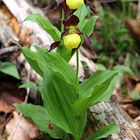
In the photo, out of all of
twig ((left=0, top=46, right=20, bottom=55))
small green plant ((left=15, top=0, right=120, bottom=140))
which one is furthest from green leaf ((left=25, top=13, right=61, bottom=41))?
twig ((left=0, top=46, right=20, bottom=55))

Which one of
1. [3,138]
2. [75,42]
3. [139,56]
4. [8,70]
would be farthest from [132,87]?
[75,42]

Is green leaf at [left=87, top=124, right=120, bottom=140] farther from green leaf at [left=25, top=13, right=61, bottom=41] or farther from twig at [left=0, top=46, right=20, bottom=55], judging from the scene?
twig at [left=0, top=46, right=20, bottom=55]

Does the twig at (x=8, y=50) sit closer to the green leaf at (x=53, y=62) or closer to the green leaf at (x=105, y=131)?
the green leaf at (x=53, y=62)

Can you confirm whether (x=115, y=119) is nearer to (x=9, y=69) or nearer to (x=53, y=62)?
(x=53, y=62)

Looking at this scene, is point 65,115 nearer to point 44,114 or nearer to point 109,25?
point 44,114

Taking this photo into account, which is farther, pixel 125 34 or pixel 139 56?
pixel 125 34

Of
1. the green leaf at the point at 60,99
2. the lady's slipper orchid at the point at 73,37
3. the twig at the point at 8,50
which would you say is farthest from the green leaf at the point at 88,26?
the twig at the point at 8,50

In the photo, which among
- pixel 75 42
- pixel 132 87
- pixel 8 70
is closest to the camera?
pixel 75 42
